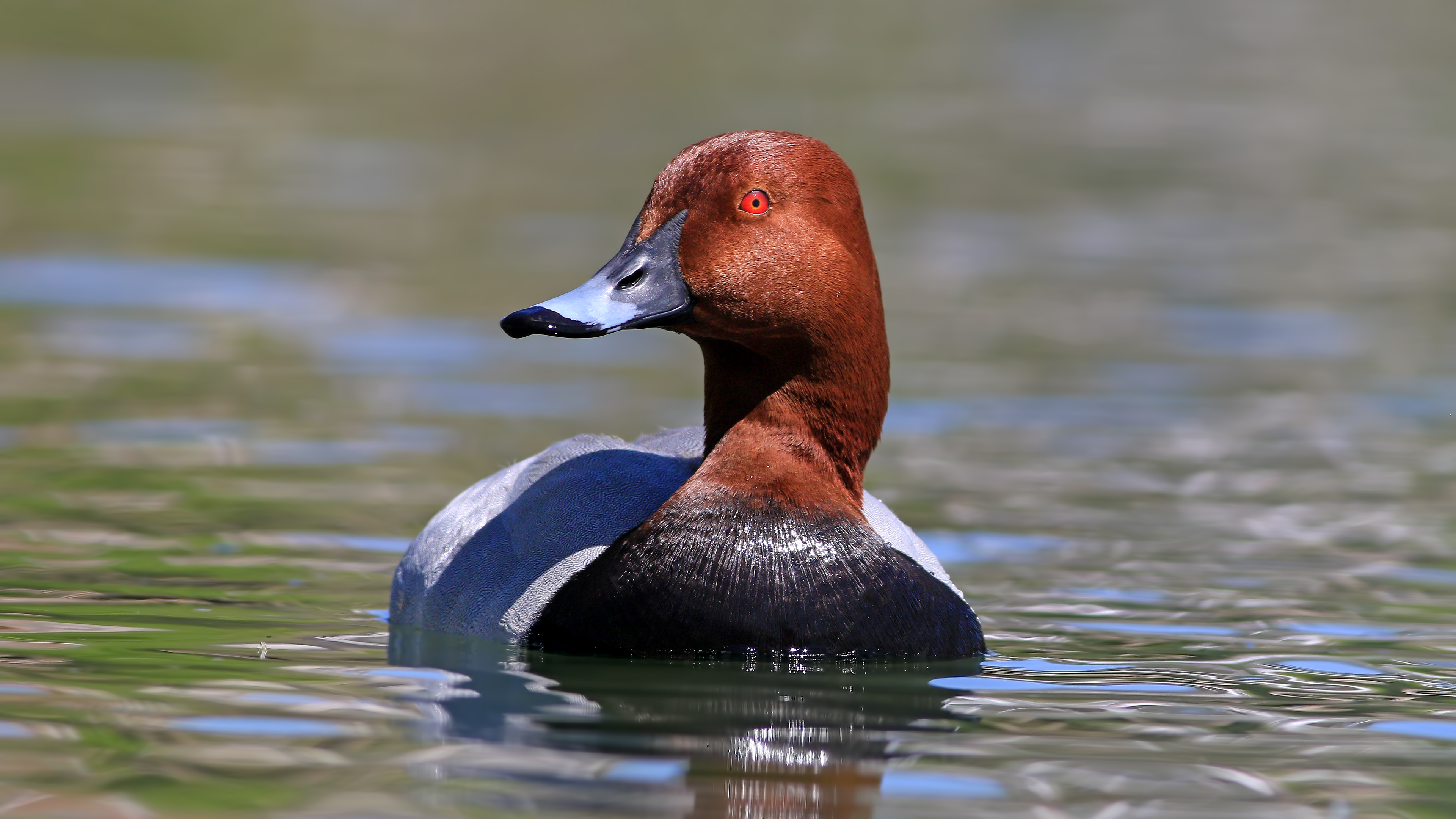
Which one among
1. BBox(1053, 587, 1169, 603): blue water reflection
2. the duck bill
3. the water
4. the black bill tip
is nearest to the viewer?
the water

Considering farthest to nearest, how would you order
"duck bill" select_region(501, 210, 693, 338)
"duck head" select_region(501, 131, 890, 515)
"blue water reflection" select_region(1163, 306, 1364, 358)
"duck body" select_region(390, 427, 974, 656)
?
"blue water reflection" select_region(1163, 306, 1364, 358) → "duck head" select_region(501, 131, 890, 515) → "duck body" select_region(390, 427, 974, 656) → "duck bill" select_region(501, 210, 693, 338)

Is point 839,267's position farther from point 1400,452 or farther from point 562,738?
point 1400,452

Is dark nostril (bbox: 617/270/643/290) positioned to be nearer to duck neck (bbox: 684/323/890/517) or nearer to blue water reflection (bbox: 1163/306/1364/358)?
duck neck (bbox: 684/323/890/517)

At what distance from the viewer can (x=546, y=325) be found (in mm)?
5312

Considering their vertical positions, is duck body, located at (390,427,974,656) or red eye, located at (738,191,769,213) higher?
red eye, located at (738,191,769,213)

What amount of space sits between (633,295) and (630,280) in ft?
0.17

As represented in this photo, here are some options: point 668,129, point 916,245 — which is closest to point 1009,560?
point 916,245

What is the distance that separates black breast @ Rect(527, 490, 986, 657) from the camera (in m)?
5.54

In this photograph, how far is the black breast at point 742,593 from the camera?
5543 millimetres

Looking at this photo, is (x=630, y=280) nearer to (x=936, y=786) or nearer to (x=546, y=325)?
(x=546, y=325)

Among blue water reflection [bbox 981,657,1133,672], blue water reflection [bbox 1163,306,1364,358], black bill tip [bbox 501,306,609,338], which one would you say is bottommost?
blue water reflection [bbox 981,657,1133,672]

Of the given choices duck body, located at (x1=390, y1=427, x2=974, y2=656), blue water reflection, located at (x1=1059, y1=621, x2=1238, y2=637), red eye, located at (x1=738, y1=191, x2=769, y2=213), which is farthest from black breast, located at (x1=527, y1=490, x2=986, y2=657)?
blue water reflection, located at (x1=1059, y1=621, x2=1238, y2=637)

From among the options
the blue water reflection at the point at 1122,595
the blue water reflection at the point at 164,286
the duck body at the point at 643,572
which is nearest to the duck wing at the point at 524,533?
the duck body at the point at 643,572

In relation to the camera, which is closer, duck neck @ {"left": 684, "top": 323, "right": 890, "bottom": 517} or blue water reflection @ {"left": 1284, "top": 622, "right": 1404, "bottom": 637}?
duck neck @ {"left": 684, "top": 323, "right": 890, "bottom": 517}
